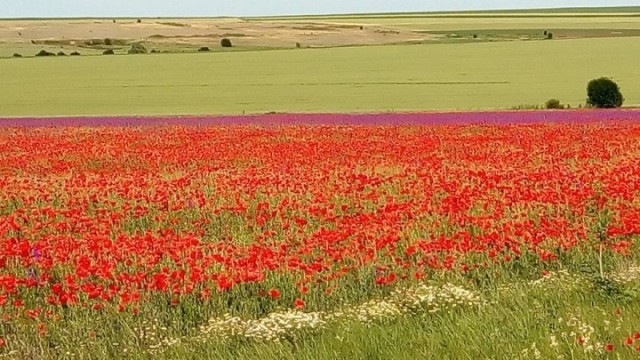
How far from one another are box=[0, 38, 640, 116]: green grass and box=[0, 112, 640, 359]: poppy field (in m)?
25.4

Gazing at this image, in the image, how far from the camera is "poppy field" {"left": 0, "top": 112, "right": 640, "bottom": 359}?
263 inches

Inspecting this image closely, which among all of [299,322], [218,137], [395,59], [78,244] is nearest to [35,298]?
[78,244]

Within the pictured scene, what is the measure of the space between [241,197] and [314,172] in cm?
187

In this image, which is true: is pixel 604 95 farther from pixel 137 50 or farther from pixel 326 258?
pixel 137 50

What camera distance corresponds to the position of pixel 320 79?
55.6 meters

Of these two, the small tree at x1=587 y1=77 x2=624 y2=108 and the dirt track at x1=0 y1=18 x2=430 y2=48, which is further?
the dirt track at x1=0 y1=18 x2=430 y2=48

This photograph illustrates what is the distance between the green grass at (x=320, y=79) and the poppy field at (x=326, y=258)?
25448 millimetres

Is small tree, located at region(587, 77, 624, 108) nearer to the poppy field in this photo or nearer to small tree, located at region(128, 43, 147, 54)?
the poppy field

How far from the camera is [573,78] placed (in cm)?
5244

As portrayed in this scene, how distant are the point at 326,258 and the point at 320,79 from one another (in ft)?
154

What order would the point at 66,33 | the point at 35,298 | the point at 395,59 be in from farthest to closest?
1. the point at 66,33
2. the point at 395,59
3. the point at 35,298

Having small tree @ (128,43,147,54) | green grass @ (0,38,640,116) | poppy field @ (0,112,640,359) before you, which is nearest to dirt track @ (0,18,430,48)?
small tree @ (128,43,147,54)

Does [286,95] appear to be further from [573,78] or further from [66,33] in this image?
[66,33]

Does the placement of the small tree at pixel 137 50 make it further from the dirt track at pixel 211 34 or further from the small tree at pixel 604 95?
the small tree at pixel 604 95
